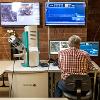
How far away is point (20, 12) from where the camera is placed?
4.84m

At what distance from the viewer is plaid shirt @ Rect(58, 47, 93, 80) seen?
3.73 meters

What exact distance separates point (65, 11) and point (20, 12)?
0.80 meters

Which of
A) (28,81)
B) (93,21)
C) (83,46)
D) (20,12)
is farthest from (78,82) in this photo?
(93,21)

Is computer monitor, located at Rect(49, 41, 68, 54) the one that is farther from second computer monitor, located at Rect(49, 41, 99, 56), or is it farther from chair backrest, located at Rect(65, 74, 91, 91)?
chair backrest, located at Rect(65, 74, 91, 91)

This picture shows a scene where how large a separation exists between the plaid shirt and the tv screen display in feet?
4.27

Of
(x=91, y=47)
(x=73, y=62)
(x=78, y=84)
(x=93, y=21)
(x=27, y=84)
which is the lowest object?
(x=27, y=84)

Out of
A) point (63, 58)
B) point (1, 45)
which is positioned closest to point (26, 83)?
point (63, 58)

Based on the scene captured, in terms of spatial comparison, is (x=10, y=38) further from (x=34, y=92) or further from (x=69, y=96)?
(x=69, y=96)

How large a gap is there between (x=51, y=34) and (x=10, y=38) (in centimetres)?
78

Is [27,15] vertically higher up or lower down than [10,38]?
higher up

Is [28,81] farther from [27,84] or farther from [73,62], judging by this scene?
[73,62]

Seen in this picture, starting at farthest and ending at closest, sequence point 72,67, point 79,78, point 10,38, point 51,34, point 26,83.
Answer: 1. point 51,34
2. point 10,38
3. point 26,83
4. point 72,67
5. point 79,78

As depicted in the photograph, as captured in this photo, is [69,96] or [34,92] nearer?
[69,96]

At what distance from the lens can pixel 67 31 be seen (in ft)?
16.3
